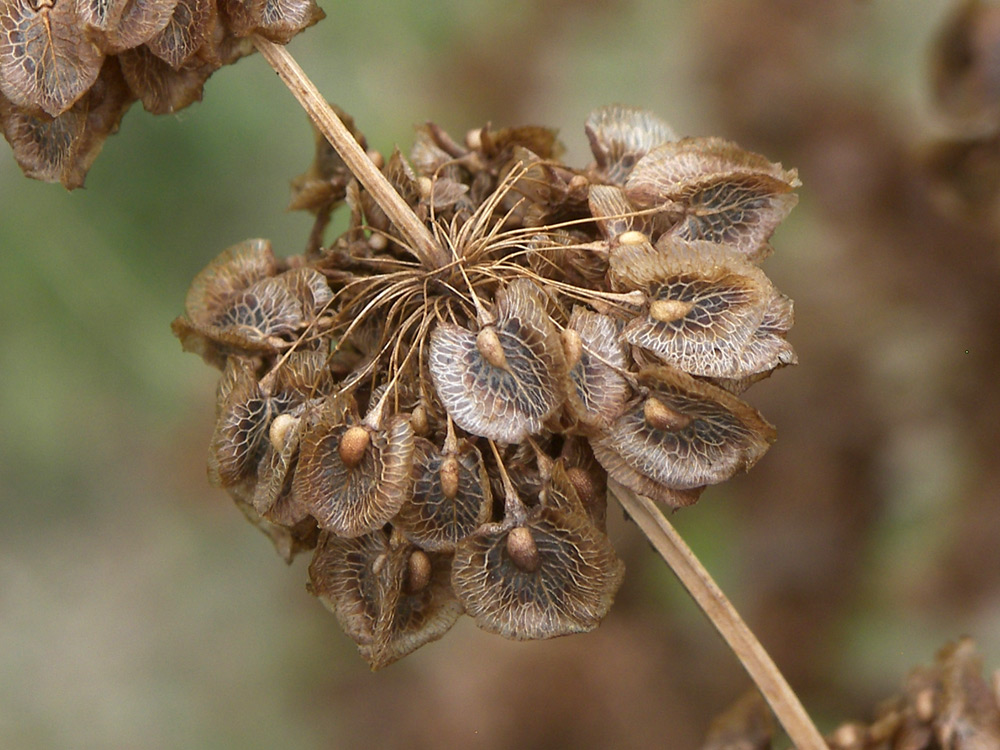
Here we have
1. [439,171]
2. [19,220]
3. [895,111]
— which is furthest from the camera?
[895,111]

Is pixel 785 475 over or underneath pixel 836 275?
underneath

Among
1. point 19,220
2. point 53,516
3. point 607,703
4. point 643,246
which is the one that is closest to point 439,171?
point 643,246

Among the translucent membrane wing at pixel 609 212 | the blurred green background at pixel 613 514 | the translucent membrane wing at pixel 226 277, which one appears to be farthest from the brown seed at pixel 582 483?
the blurred green background at pixel 613 514

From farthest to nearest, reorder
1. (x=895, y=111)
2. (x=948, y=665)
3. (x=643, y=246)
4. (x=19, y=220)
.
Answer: (x=895, y=111) < (x=19, y=220) < (x=948, y=665) < (x=643, y=246)

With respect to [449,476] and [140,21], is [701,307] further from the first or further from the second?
[140,21]

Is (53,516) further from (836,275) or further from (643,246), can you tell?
(836,275)

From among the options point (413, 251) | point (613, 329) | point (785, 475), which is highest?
point (413, 251)

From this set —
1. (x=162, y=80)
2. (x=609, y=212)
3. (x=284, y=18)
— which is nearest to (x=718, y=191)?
(x=609, y=212)
